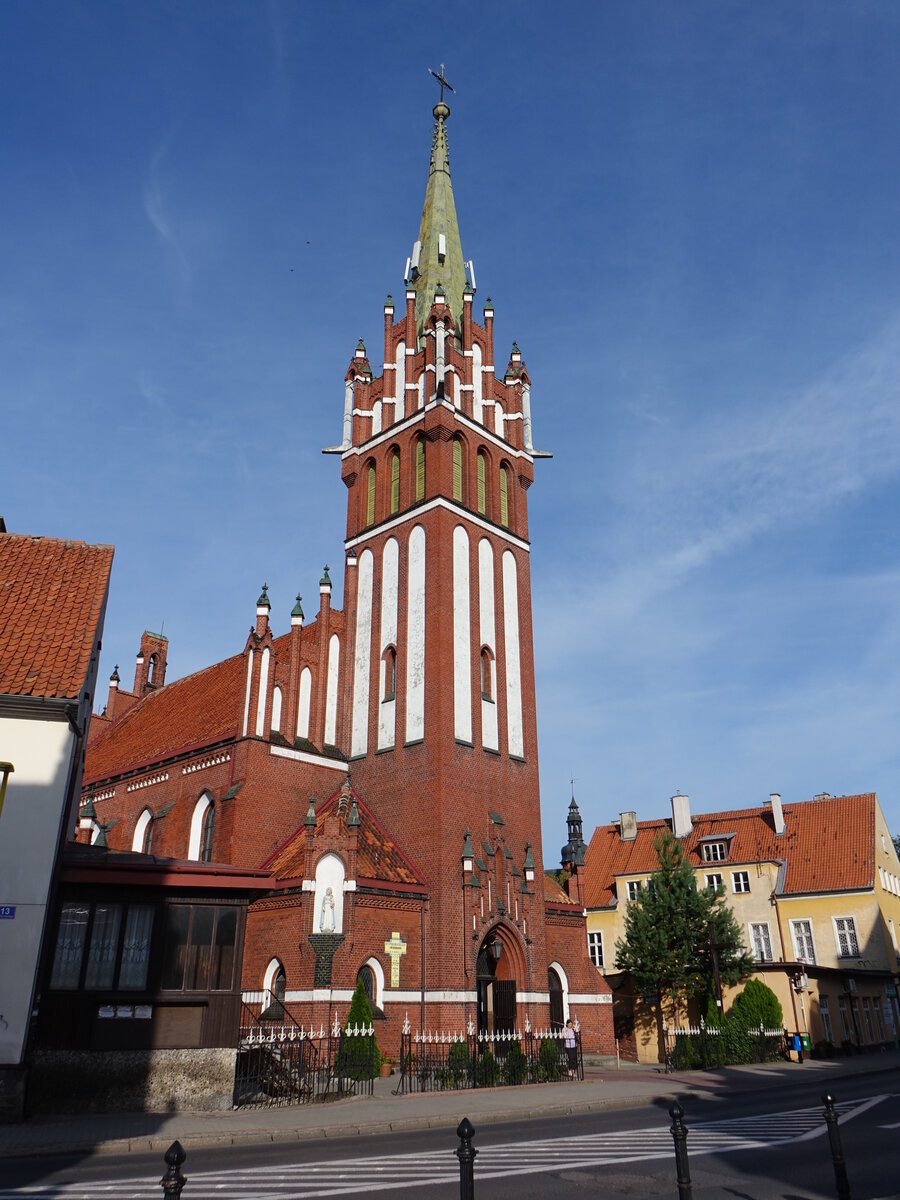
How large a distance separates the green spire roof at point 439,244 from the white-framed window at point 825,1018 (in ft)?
104

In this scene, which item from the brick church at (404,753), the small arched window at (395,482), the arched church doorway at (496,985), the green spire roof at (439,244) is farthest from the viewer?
the green spire roof at (439,244)

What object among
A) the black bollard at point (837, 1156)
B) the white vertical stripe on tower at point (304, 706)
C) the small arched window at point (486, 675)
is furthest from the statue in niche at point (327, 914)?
the black bollard at point (837, 1156)

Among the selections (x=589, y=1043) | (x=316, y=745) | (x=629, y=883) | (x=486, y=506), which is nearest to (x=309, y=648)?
(x=316, y=745)

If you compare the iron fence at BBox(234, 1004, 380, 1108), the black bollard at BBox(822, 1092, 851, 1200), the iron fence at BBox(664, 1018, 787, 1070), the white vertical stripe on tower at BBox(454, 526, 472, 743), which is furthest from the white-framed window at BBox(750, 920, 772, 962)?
the black bollard at BBox(822, 1092, 851, 1200)

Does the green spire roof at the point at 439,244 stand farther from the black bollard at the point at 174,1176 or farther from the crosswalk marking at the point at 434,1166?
the black bollard at the point at 174,1176

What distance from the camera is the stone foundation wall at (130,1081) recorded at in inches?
659

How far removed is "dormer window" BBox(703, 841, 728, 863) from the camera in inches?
1835

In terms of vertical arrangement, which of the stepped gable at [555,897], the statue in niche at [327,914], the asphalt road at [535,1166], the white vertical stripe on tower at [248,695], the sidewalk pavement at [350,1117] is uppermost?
the white vertical stripe on tower at [248,695]

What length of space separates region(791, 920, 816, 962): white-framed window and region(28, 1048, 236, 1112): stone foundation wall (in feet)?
106

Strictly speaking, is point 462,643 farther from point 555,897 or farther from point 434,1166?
point 434,1166

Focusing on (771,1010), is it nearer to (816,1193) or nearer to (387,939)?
(387,939)

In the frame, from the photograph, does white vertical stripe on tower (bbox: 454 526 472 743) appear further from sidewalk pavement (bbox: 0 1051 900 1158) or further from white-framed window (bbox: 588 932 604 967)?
white-framed window (bbox: 588 932 604 967)

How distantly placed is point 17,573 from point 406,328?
2098 centimetres

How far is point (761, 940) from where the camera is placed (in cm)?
4347
